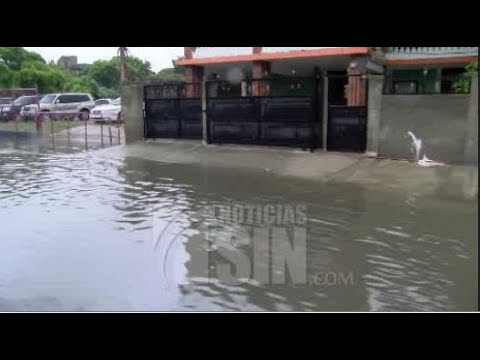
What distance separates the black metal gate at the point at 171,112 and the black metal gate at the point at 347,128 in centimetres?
438

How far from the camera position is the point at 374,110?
37.3ft

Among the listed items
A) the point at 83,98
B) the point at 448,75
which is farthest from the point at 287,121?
the point at 83,98

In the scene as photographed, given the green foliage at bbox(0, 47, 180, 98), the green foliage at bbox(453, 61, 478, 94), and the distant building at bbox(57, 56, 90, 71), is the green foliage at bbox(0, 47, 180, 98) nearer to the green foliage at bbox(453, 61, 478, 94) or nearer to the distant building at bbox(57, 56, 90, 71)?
the green foliage at bbox(453, 61, 478, 94)

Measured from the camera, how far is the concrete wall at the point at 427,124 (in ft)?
33.4

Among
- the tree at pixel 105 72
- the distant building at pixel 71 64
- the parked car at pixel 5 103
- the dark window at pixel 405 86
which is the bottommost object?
the parked car at pixel 5 103

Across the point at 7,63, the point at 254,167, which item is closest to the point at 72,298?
the point at 254,167

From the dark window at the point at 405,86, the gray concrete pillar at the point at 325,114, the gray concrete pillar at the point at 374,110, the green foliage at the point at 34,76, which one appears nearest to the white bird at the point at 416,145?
the gray concrete pillar at the point at 374,110

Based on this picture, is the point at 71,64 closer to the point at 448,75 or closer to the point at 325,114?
the point at 448,75

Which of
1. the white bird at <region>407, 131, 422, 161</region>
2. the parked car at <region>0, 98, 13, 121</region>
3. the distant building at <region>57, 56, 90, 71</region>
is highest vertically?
the distant building at <region>57, 56, 90, 71</region>

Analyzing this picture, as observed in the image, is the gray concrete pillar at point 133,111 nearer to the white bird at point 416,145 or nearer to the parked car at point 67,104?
the white bird at point 416,145

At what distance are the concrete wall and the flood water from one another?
2.75 metres

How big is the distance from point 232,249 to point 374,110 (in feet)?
23.1

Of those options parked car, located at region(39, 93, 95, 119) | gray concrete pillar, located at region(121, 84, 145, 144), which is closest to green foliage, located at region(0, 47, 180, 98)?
parked car, located at region(39, 93, 95, 119)

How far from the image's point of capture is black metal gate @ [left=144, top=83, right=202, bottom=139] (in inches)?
581
